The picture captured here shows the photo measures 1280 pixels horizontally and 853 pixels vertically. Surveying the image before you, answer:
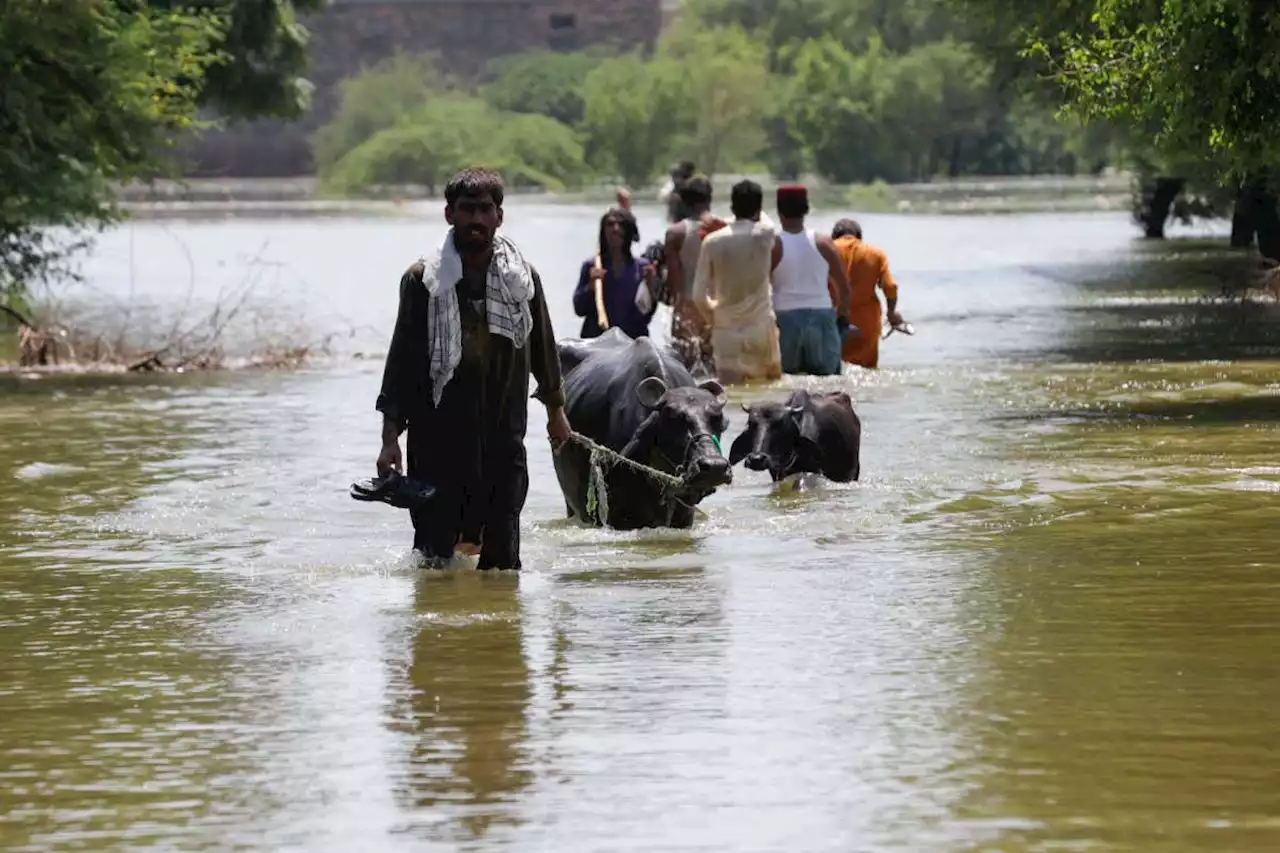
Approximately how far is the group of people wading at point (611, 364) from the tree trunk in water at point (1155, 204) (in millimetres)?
38022

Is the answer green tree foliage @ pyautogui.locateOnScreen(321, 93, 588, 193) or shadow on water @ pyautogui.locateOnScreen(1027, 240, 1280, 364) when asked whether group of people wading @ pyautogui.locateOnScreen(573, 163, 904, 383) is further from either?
green tree foliage @ pyautogui.locateOnScreen(321, 93, 588, 193)

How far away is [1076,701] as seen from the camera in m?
8.65

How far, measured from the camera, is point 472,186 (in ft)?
33.9

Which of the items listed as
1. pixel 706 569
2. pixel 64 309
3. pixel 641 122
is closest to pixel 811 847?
pixel 706 569

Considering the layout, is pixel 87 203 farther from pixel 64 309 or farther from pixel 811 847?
pixel 811 847

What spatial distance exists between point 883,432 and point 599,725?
32.4 feet

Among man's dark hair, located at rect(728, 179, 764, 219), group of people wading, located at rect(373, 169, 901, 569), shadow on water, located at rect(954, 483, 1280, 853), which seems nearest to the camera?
shadow on water, located at rect(954, 483, 1280, 853)

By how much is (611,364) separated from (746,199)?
15.7 ft

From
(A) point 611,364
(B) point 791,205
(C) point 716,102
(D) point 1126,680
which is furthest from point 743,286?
(C) point 716,102

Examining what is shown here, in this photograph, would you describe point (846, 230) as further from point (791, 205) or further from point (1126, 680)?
point (1126, 680)

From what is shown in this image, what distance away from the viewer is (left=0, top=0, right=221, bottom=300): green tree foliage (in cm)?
2531

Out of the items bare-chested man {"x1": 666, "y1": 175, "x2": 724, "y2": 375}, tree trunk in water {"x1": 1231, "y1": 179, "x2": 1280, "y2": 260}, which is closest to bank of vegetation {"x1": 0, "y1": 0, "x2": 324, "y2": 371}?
bare-chested man {"x1": 666, "y1": 175, "x2": 724, "y2": 375}

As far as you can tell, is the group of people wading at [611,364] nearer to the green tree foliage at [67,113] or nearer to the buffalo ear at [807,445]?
the buffalo ear at [807,445]

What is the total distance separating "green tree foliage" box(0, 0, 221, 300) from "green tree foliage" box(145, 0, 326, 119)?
30.1ft
